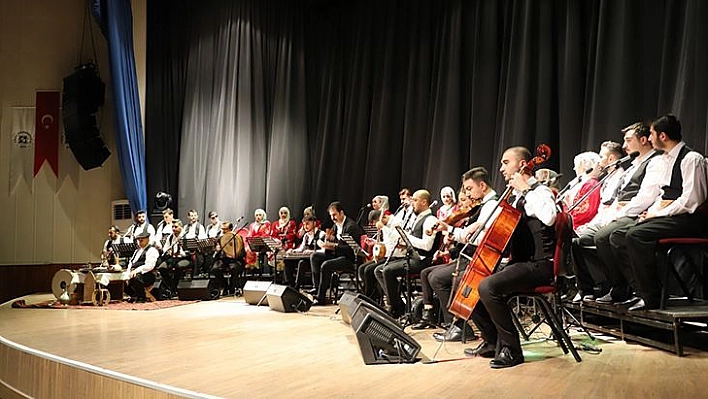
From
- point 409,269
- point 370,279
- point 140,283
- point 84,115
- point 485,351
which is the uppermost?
point 84,115

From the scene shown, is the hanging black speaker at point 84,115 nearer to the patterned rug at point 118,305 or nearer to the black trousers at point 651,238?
the patterned rug at point 118,305

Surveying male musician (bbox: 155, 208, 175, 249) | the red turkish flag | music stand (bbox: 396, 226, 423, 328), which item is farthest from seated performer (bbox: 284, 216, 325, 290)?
the red turkish flag

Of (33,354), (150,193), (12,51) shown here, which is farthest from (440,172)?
(12,51)

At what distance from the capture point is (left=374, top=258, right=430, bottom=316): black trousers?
226 inches

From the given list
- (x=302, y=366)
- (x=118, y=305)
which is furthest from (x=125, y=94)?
(x=302, y=366)

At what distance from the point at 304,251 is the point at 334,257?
0.54 meters

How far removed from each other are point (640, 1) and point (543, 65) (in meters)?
1.20

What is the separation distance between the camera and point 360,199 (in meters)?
9.98

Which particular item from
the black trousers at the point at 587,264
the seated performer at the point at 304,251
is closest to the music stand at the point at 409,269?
the black trousers at the point at 587,264

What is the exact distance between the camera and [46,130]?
11.6 meters

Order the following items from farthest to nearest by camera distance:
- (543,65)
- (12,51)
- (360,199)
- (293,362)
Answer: (12,51) < (360,199) < (543,65) < (293,362)

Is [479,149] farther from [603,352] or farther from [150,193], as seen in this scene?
[150,193]

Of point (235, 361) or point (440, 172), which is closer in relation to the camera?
Answer: point (235, 361)

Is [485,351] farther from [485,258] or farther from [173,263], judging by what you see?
[173,263]
